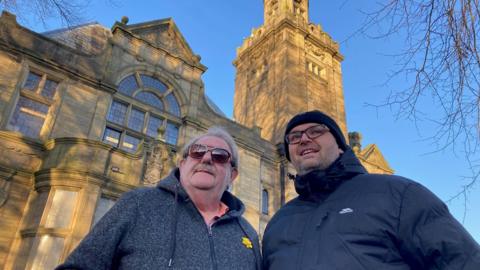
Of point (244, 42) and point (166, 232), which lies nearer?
point (166, 232)

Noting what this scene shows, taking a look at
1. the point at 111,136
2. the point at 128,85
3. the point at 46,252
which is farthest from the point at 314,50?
the point at 46,252

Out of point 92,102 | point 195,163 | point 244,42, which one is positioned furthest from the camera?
point 244,42

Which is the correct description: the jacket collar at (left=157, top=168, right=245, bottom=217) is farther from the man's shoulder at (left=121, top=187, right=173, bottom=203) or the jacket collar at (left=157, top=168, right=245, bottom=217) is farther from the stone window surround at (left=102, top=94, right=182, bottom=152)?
the stone window surround at (left=102, top=94, right=182, bottom=152)

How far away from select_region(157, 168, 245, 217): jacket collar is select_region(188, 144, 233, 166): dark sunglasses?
0.20 meters

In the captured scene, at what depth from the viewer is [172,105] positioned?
49.2 ft

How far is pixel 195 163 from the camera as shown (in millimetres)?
2633

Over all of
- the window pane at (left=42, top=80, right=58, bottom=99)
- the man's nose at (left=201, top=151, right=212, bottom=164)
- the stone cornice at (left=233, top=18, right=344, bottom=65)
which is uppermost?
the stone cornice at (left=233, top=18, right=344, bottom=65)

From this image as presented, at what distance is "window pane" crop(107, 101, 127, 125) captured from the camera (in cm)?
1316

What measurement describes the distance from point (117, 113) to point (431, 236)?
13.0 meters

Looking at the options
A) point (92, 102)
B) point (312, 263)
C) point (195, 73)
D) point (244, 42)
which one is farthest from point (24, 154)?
point (244, 42)

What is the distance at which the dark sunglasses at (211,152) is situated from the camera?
106 inches

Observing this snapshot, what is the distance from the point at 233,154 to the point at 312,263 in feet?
3.71

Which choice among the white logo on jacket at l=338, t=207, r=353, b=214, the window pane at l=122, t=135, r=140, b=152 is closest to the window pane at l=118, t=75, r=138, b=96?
the window pane at l=122, t=135, r=140, b=152

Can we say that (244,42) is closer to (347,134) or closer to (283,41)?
(283,41)
